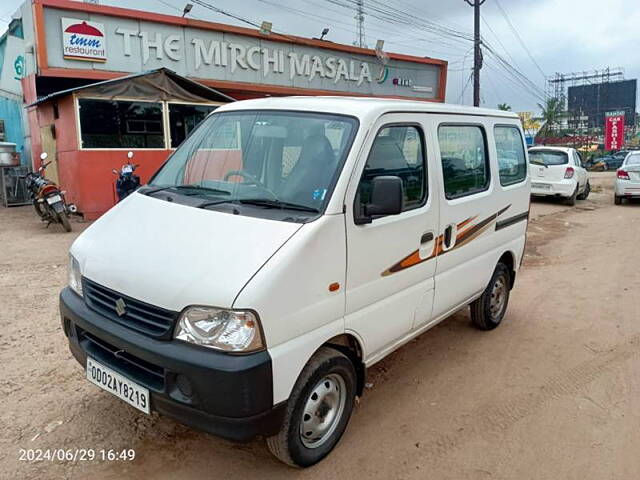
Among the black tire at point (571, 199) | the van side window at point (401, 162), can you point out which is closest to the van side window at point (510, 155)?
the van side window at point (401, 162)

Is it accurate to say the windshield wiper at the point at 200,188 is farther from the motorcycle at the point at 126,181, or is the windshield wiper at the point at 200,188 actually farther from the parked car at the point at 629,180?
the parked car at the point at 629,180

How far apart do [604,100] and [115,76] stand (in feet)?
228

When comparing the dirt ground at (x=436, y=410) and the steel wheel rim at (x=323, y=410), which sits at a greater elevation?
the steel wheel rim at (x=323, y=410)

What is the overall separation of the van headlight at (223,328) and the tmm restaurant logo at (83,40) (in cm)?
1092

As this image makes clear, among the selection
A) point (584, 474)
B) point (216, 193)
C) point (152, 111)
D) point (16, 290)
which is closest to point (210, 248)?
point (216, 193)

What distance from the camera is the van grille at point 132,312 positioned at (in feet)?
8.08

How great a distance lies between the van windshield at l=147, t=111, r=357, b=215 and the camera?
9.46ft

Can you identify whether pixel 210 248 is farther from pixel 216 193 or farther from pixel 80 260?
pixel 80 260

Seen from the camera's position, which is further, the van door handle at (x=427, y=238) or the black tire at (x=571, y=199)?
the black tire at (x=571, y=199)

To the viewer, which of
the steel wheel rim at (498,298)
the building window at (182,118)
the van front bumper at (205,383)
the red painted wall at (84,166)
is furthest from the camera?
the building window at (182,118)

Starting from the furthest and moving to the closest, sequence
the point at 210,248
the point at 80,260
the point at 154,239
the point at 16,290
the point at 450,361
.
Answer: the point at 16,290 → the point at 450,361 → the point at 80,260 → the point at 154,239 → the point at 210,248

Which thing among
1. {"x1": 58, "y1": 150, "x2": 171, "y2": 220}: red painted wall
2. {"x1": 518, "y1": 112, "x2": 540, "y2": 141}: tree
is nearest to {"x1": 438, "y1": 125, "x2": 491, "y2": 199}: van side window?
{"x1": 58, "y1": 150, "x2": 171, "y2": 220}: red painted wall

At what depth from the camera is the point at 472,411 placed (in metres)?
3.55

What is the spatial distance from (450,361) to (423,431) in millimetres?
1169
